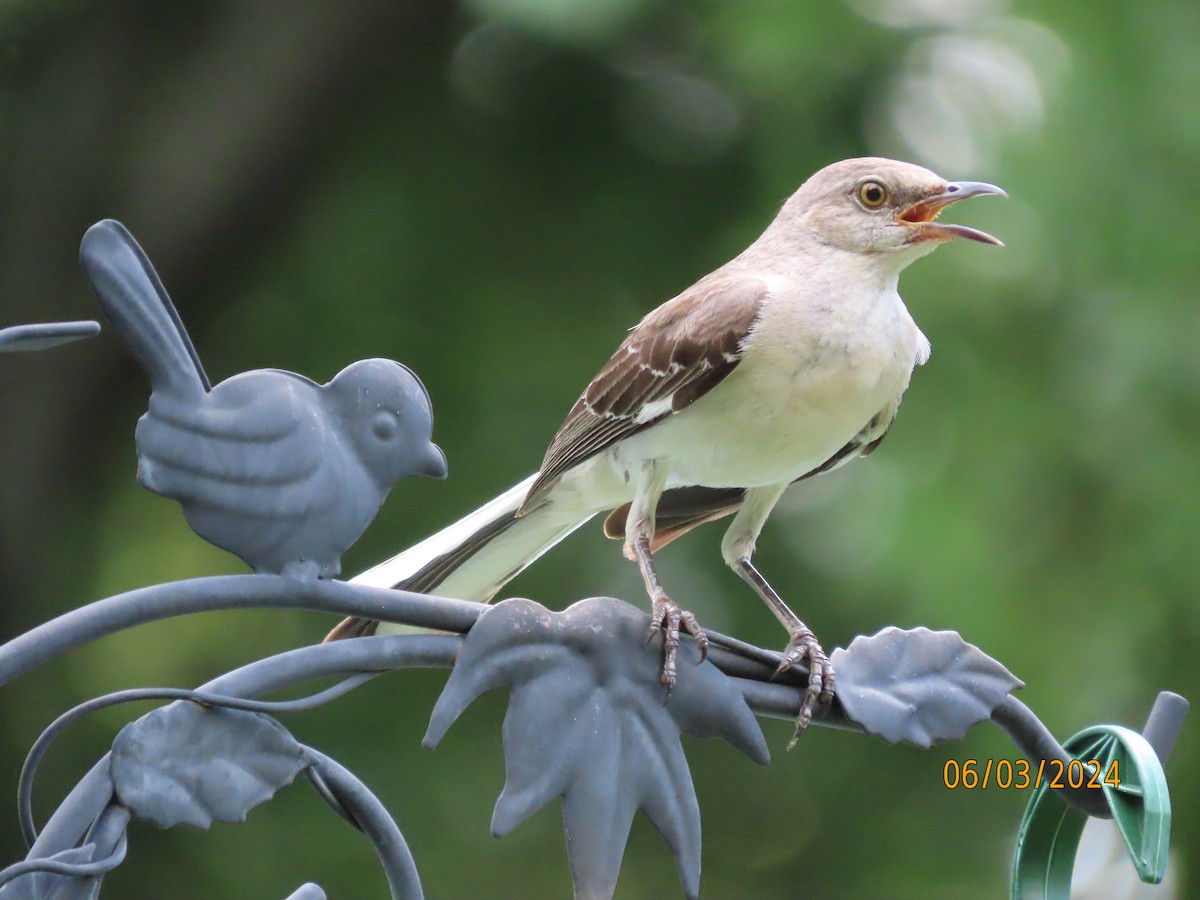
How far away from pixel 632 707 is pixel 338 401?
2.04 feet

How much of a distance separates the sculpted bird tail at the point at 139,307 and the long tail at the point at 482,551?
137cm

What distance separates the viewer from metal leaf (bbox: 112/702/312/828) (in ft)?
5.28

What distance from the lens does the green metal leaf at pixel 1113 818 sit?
2193 millimetres

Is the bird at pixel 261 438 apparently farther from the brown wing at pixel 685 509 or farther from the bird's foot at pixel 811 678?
the brown wing at pixel 685 509

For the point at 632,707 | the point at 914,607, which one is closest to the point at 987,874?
the point at 914,607

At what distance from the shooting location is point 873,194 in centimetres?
373

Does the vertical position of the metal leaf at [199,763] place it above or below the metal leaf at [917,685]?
above

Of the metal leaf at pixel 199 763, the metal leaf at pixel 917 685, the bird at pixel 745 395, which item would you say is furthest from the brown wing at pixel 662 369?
the metal leaf at pixel 199 763

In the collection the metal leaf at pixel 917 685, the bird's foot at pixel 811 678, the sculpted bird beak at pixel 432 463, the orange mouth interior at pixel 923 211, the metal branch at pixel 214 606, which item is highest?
the orange mouth interior at pixel 923 211

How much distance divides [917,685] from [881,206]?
5.76 ft

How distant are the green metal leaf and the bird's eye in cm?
130

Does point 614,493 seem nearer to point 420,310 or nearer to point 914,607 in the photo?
point 914,607

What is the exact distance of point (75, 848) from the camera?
1592 mm

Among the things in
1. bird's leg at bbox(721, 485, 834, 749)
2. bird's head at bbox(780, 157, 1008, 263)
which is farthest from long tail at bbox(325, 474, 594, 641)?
bird's head at bbox(780, 157, 1008, 263)
